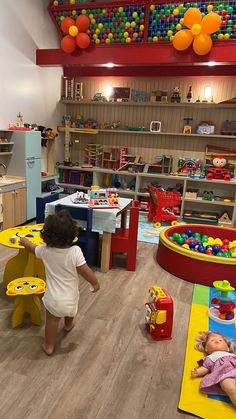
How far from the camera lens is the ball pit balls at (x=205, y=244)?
12.1ft

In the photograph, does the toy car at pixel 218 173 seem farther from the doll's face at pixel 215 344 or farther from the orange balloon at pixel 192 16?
the doll's face at pixel 215 344

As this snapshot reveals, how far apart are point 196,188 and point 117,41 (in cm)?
308

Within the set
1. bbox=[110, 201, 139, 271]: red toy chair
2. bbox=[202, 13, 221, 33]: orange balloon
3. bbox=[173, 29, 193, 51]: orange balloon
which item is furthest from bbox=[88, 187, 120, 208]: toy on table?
bbox=[202, 13, 221, 33]: orange balloon

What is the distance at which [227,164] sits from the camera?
19.8 ft

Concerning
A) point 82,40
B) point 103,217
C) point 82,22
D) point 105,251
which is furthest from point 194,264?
point 82,22

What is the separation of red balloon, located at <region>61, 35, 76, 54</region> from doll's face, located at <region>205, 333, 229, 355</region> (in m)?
4.93

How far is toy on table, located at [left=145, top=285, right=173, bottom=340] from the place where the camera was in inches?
95.9

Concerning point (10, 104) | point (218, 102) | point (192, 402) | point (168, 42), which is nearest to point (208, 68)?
point (218, 102)

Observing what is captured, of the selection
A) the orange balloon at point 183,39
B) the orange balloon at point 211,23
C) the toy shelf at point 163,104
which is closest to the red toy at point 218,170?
the toy shelf at point 163,104

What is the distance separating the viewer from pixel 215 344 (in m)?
2.25

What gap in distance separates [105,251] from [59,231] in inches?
64.9

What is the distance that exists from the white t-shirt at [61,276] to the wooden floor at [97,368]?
15.3 inches

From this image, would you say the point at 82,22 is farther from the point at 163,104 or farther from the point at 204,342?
the point at 204,342

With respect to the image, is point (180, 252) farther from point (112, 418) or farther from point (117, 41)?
point (117, 41)
